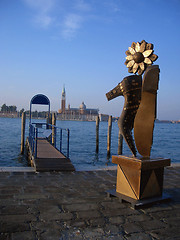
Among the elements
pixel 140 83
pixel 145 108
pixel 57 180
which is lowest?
pixel 57 180

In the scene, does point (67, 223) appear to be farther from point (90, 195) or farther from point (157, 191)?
point (157, 191)

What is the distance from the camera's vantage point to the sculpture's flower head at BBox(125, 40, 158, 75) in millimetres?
3492

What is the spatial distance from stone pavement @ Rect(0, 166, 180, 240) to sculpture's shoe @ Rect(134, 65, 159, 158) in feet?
3.36

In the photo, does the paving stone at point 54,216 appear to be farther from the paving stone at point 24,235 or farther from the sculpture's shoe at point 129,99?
the sculpture's shoe at point 129,99

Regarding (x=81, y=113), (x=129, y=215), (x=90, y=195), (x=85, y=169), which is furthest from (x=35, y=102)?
(x=81, y=113)

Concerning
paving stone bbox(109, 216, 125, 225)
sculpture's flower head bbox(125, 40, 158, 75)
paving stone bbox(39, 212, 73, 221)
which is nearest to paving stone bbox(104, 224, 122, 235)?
paving stone bbox(109, 216, 125, 225)

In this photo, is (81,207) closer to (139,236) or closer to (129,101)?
(139,236)

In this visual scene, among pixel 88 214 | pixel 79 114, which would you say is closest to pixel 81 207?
pixel 88 214

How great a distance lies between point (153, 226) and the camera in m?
2.64

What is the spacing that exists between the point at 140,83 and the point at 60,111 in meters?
125

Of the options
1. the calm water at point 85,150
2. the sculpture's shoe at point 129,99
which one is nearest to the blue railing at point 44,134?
the calm water at point 85,150

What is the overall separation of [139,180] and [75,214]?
103cm

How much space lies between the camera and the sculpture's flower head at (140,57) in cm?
349

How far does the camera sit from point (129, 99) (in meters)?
3.53
